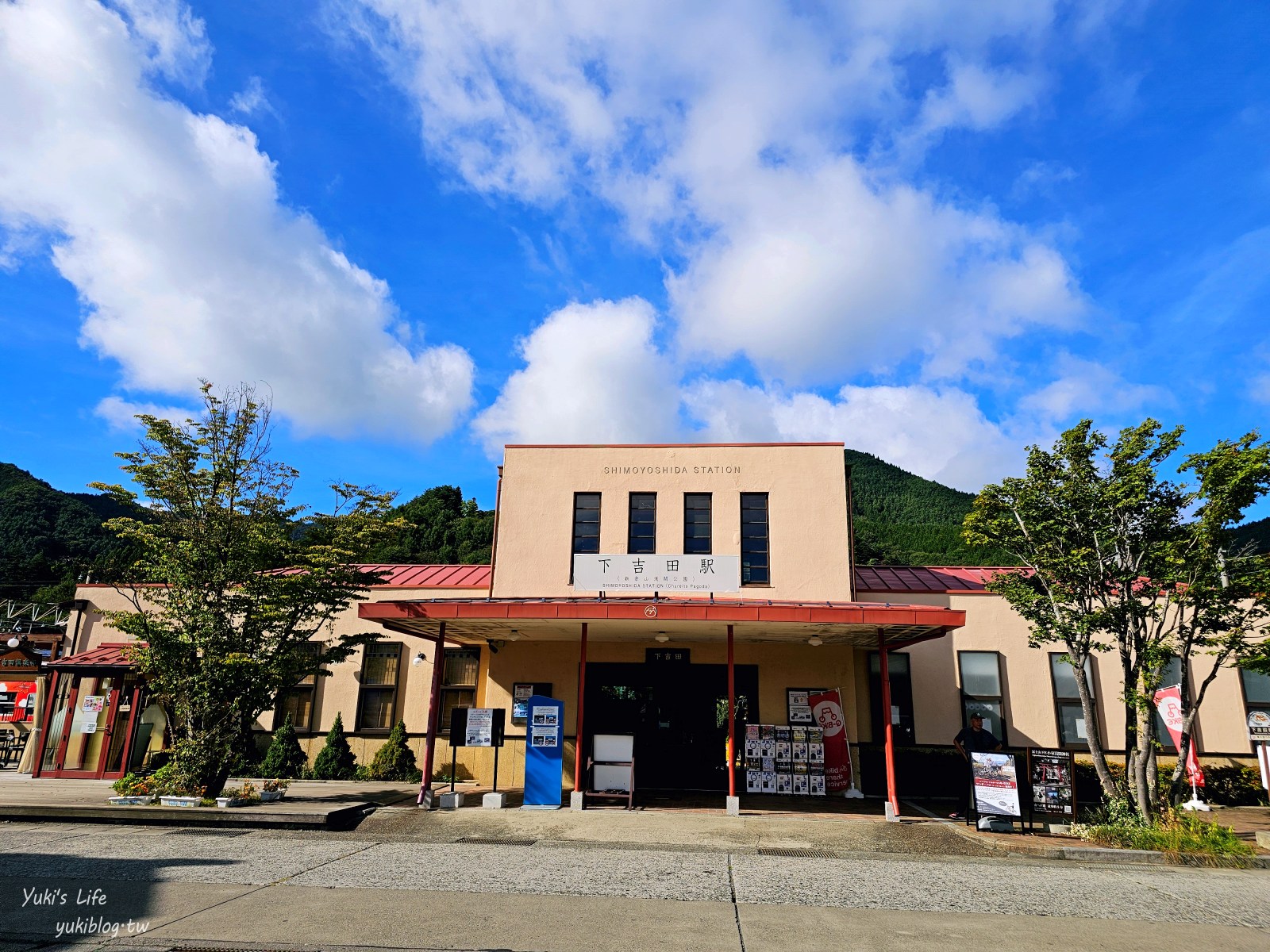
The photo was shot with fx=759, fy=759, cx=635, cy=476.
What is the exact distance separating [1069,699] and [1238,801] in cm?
318

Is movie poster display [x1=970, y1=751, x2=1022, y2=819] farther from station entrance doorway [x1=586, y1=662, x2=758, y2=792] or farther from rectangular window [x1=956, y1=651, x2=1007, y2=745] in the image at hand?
rectangular window [x1=956, y1=651, x2=1007, y2=745]

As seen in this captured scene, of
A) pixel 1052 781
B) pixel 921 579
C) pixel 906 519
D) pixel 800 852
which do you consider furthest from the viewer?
pixel 906 519

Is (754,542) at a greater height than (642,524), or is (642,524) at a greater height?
(642,524)

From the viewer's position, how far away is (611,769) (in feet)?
42.3

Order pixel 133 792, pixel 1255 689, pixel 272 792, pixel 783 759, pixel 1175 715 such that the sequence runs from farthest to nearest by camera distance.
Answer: pixel 1255 689, pixel 783 759, pixel 1175 715, pixel 272 792, pixel 133 792

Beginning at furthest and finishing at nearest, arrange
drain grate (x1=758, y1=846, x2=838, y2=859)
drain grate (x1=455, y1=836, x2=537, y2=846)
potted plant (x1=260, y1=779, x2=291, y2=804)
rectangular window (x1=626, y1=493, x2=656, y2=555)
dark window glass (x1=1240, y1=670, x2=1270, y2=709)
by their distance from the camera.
→ 1. rectangular window (x1=626, y1=493, x2=656, y2=555)
2. dark window glass (x1=1240, y1=670, x2=1270, y2=709)
3. potted plant (x1=260, y1=779, x2=291, y2=804)
4. drain grate (x1=455, y1=836, x2=537, y2=846)
5. drain grate (x1=758, y1=846, x2=838, y2=859)

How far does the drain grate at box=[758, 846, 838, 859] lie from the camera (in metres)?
9.31

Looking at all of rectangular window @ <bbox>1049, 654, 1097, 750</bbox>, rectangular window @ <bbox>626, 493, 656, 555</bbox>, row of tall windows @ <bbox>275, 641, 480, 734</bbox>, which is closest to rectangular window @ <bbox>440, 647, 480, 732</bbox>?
row of tall windows @ <bbox>275, 641, 480, 734</bbox>

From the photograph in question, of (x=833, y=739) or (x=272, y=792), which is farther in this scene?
(x=833, y=739)

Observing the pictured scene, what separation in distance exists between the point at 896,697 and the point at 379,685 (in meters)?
11.3

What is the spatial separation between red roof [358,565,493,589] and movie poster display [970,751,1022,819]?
10467mm

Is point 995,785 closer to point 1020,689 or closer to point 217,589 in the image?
point 1020,689

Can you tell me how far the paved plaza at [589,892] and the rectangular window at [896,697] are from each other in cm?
506

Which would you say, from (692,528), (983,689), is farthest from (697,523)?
(983,689)
